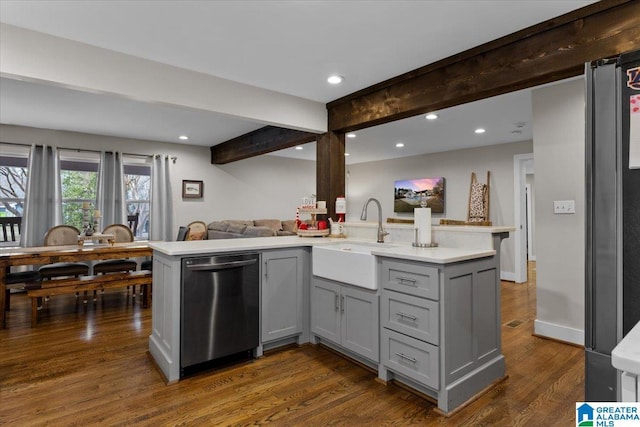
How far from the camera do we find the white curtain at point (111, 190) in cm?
581

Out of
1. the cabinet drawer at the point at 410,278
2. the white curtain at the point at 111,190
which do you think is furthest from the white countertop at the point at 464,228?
the white curtain at the point at 111,190

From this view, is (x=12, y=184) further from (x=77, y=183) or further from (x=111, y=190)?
(x=111, y=190)

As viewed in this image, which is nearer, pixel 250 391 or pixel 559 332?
pixel 250 391

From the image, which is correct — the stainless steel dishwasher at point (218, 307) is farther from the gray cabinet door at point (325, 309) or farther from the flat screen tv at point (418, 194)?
the flat screen tv at point (418, 194)

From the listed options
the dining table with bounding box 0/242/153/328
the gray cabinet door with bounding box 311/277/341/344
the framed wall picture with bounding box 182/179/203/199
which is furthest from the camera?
the framed wall picture with bounding box 182/179/203/199

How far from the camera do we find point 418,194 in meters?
7.37

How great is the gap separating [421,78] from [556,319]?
248 cm

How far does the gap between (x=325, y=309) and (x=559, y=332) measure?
2.14 meters

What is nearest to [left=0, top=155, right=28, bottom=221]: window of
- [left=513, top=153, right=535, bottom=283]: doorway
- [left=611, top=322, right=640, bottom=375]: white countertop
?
[left=611, top=322, right=640, bottom=375]: white countertop

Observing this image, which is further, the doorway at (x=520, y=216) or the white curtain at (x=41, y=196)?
the doorway at (x=520, y=216)

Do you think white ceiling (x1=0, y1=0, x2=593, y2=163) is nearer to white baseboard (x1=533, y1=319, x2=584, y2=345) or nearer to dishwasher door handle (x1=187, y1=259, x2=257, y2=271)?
dishwasher door handle (x1=187, y1=259, x2=257, y2=271)

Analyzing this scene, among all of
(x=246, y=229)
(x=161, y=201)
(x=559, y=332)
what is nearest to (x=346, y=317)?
(x=559, y=332)

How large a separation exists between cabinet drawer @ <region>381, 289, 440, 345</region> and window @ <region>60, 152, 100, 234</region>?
544cm

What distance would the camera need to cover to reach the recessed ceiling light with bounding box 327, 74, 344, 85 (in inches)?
125
